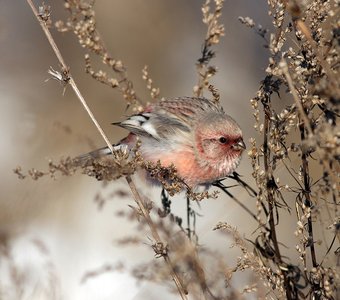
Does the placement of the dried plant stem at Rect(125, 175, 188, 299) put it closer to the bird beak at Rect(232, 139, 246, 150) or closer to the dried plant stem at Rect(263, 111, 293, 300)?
the dried plant stem at Rect(263, 111, 293, 300)

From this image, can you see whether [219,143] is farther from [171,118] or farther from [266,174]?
[266,174]

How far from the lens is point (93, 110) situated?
702 centimetres

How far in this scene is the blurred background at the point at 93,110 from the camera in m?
5.07

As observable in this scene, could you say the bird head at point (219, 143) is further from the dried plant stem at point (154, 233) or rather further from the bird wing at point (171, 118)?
the dried plant stem at point (154, 233)

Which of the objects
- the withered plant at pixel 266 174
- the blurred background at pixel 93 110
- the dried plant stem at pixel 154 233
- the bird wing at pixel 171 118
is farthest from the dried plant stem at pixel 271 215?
the blurred background at pixel 93 110

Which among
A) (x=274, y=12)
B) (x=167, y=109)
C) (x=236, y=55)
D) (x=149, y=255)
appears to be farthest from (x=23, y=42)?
(x=274, y=12)

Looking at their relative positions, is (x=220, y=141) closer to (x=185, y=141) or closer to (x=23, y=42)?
(x=185, y=141)

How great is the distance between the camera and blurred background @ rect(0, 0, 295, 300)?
5066 mm

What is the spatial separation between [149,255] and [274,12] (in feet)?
11.0

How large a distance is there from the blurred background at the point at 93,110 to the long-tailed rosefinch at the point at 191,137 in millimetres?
847

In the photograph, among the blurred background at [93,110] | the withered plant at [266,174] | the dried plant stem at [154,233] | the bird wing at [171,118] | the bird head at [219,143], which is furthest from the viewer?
the blurred background at [93,110]

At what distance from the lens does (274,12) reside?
92.4 inches

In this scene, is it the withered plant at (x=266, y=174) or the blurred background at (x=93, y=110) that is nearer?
the withered plant at (x=266, y=174)

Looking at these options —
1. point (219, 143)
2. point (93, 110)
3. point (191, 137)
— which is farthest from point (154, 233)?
point (93, 110)
